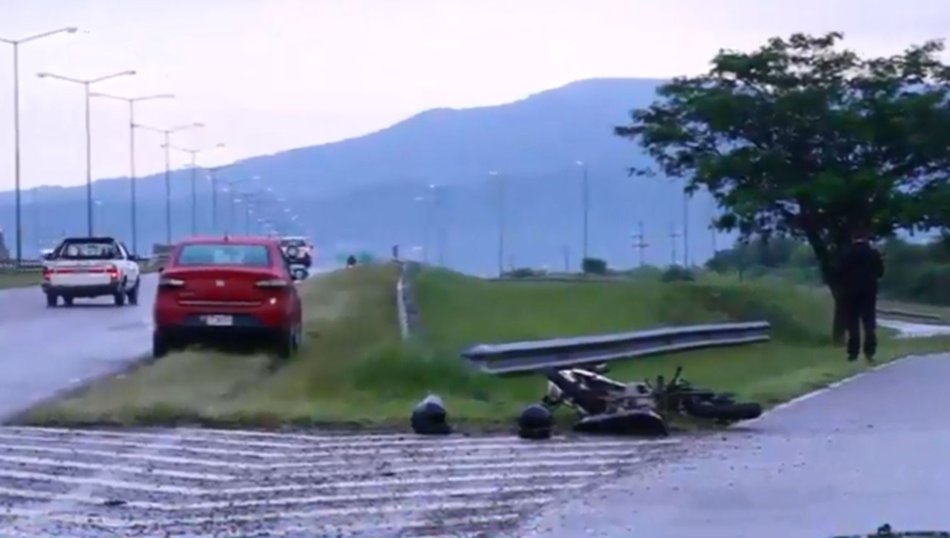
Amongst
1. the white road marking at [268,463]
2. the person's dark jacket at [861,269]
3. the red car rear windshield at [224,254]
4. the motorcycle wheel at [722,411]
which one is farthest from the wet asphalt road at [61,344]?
the person's dark jacket at [861,269]

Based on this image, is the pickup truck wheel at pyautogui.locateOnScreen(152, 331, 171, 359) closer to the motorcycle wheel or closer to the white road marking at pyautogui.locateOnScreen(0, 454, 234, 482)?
the motorcycle wheel

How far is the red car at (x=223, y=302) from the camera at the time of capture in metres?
28.5

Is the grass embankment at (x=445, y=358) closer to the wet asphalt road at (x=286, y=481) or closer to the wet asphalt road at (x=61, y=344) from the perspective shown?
the wet asphalt road at (x=61, y=344)

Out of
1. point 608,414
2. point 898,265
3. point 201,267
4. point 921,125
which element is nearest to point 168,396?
point 608,414

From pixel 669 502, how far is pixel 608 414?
4.66 meters

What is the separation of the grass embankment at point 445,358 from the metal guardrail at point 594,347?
0.23m

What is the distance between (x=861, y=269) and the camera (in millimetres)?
30188

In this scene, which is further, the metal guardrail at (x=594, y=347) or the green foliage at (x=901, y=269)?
the green foliage at (x=901, y=269)

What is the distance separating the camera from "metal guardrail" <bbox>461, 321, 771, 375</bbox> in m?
24.7

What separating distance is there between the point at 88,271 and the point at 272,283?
24973 millimetres

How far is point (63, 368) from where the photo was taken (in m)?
28.7

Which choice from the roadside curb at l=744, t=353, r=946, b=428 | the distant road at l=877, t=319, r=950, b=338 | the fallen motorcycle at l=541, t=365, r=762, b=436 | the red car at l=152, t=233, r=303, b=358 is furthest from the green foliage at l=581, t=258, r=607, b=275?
the fallen motorcycle at l=541, t=365, r=762, b=436

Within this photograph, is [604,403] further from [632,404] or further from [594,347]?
[594,347]

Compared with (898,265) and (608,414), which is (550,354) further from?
(898,265)
